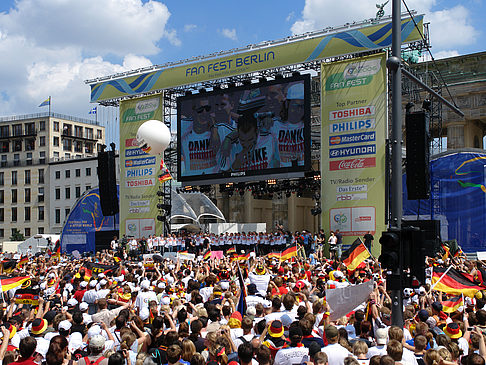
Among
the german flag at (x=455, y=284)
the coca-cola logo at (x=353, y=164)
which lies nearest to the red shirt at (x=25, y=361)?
the german flag at (x=455, y=284)

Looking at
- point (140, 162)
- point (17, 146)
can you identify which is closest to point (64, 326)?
point (140, 162)

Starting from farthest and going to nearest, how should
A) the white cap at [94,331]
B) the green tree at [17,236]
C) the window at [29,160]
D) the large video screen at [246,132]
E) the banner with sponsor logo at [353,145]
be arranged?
the window at [29,160] < the green tree at [17,236] < the large video screen at [246,132] < the banner with sponsor logo at [353,145] < the white cap at [94,331]

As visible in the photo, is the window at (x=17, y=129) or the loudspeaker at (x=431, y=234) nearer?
the loudspeaker at (x=431, y=234)

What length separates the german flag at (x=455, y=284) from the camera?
10133mm

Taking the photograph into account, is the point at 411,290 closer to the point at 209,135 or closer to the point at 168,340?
the point at 168,340

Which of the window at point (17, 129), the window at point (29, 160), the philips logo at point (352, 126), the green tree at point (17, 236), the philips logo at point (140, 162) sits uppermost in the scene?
the window at point (17, 129)

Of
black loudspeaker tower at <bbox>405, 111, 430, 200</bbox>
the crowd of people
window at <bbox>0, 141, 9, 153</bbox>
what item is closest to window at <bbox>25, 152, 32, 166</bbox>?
window at <bbox>0, 141, 9, 153</bbox>

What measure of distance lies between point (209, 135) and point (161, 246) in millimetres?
7296

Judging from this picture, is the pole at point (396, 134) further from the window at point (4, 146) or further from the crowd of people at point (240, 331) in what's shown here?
the window at point (4, 146)

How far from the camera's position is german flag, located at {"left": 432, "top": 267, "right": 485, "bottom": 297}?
1013 centimetres

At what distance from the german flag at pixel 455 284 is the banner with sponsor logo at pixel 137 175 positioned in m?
27.3

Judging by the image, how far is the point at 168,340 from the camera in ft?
20.7

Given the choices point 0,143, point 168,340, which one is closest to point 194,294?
point 168,340

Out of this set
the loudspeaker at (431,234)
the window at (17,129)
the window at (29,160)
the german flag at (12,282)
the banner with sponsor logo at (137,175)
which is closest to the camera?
the german flag at (12,282)
